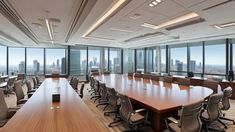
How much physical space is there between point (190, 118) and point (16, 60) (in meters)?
12.5

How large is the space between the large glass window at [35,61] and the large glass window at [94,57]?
11.3 ft

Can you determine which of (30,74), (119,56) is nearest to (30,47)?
(30,74)

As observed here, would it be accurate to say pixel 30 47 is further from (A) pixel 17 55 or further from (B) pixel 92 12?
(B) pixel 92 12

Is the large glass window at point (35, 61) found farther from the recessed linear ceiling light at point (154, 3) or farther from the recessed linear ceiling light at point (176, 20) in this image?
the recessed linear ceiling light at point (154, 3)

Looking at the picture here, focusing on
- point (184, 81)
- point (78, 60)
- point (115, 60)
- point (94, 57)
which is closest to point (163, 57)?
point (115, 60)

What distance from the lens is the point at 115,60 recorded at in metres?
13.7

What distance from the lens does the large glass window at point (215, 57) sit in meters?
8.34

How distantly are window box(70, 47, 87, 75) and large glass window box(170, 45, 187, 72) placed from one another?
626 centimetres

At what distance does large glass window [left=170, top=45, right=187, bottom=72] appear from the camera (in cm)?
1035

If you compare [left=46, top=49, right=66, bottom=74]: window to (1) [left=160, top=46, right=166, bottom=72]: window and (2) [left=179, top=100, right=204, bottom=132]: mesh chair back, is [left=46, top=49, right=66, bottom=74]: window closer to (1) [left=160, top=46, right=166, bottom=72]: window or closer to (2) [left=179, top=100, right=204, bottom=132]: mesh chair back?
(1) [left=160, top=46, right=166, bottom=72]: window

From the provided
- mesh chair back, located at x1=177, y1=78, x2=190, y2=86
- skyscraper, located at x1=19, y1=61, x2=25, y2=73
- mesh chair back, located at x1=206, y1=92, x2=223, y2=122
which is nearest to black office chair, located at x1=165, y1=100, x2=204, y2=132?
mesh chair back, located at x1=206, y1=92, x2=223, y2=122

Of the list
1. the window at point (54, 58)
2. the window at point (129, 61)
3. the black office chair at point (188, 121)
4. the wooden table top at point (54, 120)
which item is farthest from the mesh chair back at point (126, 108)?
the window at point (129, 61)

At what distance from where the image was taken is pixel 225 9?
3.54m

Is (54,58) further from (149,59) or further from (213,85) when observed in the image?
(213,85)
